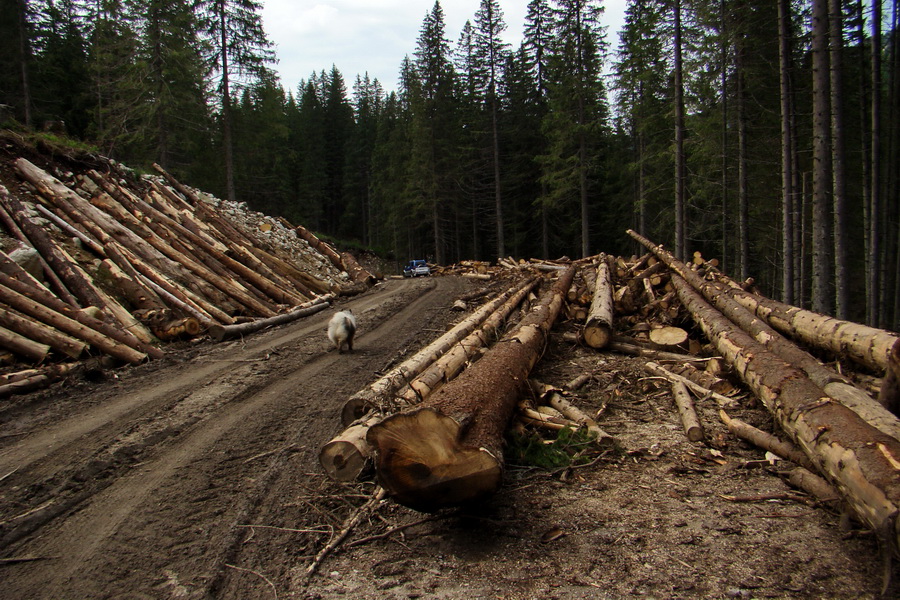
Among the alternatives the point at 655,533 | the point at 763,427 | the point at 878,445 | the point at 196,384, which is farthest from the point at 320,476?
the point at 763,427

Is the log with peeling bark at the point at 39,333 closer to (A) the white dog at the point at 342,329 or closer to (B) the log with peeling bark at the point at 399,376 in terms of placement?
(A) the white dog at the point at 342,329

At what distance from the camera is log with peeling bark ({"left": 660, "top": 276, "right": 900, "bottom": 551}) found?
3.00m

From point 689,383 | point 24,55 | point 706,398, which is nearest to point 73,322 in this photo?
point 689,383

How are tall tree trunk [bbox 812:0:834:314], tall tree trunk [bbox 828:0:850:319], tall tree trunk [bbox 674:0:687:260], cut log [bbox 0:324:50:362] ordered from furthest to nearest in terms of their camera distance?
1. tall tree trunk [bbox 674:0:687:260]
2. tall tree trunk [bbox 828:0:850:319]
3. tall tree trunk [bbox 812:0:834:314]
4. cut log [bbox 0:324:50:362]

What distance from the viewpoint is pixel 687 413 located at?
5.64 metres

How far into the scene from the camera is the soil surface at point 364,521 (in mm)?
3039

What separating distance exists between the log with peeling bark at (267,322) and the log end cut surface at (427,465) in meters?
8.60

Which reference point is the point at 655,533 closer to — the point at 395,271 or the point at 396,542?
the point at 396,542

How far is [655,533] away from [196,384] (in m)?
6.72

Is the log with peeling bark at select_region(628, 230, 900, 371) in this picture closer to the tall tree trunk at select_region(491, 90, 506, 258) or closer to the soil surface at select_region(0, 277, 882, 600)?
the soil surface at select_region(0, 277, 882, 600)

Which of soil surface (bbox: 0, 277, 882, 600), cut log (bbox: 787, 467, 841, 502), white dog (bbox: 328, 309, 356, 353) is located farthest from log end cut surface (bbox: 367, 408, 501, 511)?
white dog (bbox: 328, 309, 356, 353)

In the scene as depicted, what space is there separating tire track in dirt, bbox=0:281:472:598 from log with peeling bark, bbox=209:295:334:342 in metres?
2.22

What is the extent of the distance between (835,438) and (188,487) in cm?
549

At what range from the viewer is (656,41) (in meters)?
21.0
